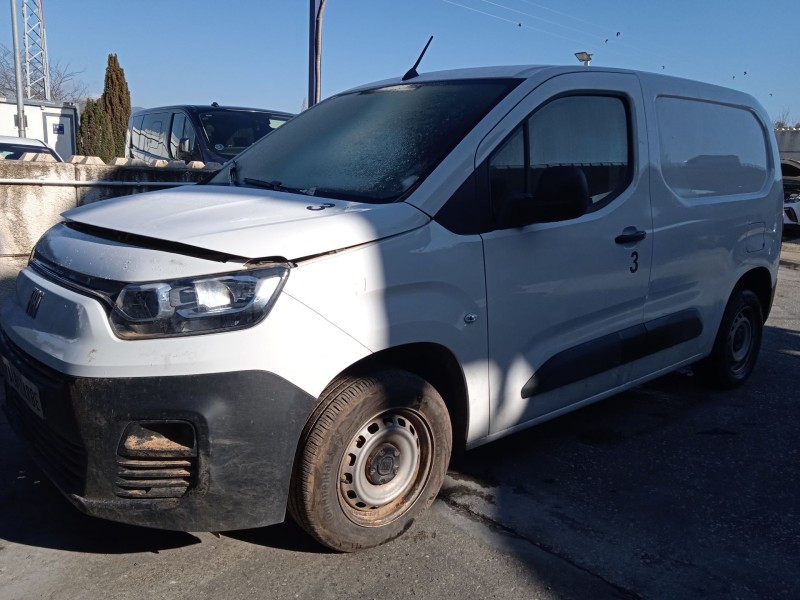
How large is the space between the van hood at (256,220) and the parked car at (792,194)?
14.0 m

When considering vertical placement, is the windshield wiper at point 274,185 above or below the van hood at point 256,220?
above

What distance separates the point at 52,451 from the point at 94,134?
20.0 m

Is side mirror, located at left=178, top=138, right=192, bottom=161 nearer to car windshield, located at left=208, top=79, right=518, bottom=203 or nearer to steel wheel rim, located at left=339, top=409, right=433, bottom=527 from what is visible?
car windshield, located at left=208, top=79, right=518, bottom=203

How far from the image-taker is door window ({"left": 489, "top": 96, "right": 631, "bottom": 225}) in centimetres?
328

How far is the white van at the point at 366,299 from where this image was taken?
8.07 feet

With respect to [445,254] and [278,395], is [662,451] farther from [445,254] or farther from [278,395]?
[278,395]

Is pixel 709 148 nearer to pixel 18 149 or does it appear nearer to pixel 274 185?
pixel 274 185

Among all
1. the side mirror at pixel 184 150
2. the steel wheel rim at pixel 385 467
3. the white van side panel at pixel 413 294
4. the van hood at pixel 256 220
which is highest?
the side mirror at pixel 184 150

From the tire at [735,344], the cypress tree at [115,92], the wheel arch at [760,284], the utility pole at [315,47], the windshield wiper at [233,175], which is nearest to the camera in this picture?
the windshield wiper at [233,175]

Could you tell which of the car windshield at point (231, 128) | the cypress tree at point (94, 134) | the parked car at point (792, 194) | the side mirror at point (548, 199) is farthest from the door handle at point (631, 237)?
the cypress tree at point (94, 134)

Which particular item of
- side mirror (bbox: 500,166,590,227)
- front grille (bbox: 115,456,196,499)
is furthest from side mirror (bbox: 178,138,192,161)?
front grille (bbox: 115,456,196,499)

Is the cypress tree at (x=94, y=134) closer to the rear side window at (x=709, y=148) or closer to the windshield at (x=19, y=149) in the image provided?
the windshield at (x=19, y=149)

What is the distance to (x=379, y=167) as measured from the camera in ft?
10.6

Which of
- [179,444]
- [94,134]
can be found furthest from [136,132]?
[94,134]
